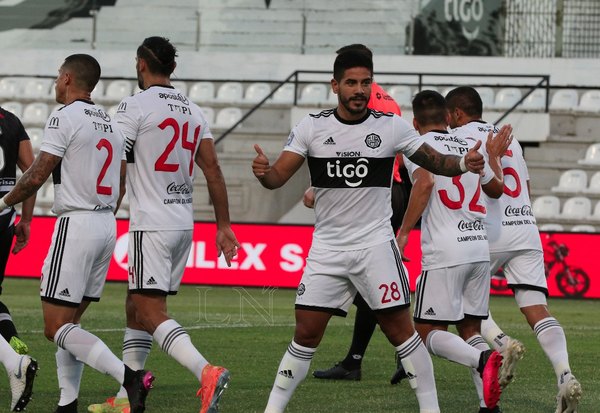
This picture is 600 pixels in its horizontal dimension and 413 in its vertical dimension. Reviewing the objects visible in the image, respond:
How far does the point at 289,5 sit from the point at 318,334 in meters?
18.0

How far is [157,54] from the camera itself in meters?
7.38

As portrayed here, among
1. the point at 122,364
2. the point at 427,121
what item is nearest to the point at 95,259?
the point at 122,364

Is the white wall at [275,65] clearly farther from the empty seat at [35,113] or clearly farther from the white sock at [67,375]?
the white sock at [67,375]

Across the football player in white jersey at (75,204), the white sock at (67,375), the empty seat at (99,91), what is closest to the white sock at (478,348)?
the football player in white jersey at (75,204)

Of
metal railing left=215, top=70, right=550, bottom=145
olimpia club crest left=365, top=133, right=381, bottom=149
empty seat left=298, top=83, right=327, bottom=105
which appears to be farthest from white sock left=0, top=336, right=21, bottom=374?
empty seat left=298, top=83, right=327, bottom=105

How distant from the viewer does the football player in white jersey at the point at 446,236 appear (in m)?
→ 7.92

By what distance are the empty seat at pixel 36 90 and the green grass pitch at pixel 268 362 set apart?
9.31 meters

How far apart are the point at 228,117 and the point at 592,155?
22.7ft

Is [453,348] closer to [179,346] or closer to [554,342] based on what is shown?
→ [554,342]

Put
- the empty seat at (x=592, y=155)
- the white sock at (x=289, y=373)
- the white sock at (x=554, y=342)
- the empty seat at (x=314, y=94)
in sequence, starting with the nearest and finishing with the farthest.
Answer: the white sock at (x=289, y=373) < the white sock at (x=554, y=342) < the empty seat at (x=592, y=155) < the empty seat at (x=314, y=94)

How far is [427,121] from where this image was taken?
799 cm

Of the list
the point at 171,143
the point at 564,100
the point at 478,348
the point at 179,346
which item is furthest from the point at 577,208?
the point at 179,346

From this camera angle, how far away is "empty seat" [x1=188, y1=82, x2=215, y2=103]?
981 inches

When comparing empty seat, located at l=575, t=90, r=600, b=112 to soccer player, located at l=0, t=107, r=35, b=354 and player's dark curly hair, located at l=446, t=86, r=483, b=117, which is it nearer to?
player's dark curly hair, located at l=446, t=86, r=483, b=117
